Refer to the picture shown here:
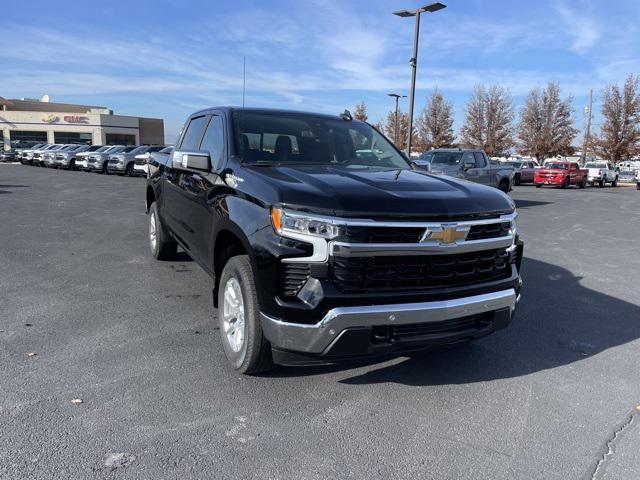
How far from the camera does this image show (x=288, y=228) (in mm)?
3010

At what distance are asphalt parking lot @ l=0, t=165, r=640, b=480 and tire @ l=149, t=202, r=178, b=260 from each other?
97 centimetres

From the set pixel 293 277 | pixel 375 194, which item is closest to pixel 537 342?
pixel 375 194

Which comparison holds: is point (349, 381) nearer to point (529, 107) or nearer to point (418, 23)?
point (418, 23)

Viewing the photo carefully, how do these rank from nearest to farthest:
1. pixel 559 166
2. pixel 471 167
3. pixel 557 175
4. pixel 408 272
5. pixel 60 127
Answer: pixel 408 272
pixel 471 167
pixel 557 175
pixel 559 166
pixel 60 127

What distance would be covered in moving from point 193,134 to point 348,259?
10.6 feet

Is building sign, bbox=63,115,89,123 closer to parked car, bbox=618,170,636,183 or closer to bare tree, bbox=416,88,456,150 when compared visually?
bare tree, bbox=416,88,456,150

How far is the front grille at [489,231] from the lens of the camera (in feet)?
10.8

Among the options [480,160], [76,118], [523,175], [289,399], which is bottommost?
[289,399]

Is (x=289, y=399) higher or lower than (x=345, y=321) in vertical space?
lower

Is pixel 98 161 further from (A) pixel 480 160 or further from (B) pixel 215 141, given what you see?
(B) pixel 215 141

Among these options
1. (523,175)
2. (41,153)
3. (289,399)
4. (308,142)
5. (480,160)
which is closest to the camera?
(289,399)

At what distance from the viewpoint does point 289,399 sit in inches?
Result: 132

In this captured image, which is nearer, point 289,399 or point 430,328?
point 430,328

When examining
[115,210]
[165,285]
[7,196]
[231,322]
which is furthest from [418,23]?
[231,322]
